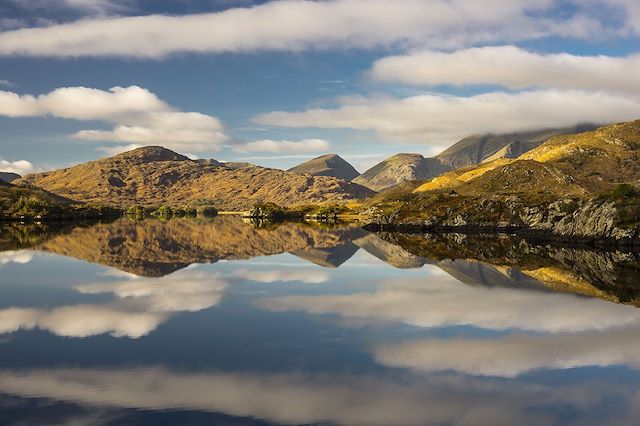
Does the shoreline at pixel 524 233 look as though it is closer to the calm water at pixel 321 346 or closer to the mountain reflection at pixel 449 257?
the mountain reflection at pixel 449 257

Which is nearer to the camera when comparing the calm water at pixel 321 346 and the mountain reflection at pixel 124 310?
the calm water at pixel 321 346

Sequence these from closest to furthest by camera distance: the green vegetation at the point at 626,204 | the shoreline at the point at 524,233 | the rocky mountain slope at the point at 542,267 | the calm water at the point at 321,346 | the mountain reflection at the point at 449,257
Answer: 1. the calm water at the point at 321,346
2. the rocky mountain slope at the point at 542,267
3. the mountain reflection at the point at 449,257
4. the shoreline at the point at 524,233
5. the green vegetation at the point at 626,204

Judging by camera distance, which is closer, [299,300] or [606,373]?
[606,373]

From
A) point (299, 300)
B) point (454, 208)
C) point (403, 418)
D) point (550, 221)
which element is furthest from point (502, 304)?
point (454, 208)

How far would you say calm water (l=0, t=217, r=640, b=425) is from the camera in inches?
979

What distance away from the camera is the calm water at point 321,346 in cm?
2488

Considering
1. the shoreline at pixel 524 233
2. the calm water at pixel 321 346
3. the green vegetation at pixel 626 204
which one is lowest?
the shoreline at pixel 524 233

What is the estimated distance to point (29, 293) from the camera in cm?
5894

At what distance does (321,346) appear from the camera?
120 feet

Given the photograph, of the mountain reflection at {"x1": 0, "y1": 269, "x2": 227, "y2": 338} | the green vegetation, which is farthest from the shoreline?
the mountain reflection at {"x1": 0, "y1": 269, "x2": 227, "y2": 338}

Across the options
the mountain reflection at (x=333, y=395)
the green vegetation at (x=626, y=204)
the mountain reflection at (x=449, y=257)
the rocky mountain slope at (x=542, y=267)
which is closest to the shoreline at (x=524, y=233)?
the green vegetation at (x=626, y=204)

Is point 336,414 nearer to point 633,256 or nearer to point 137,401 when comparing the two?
point 137,401

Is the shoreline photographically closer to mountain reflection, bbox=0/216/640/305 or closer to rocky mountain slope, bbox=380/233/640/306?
mountain reflection, bbox=0/216/640/305

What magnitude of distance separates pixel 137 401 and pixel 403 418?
1299cm
